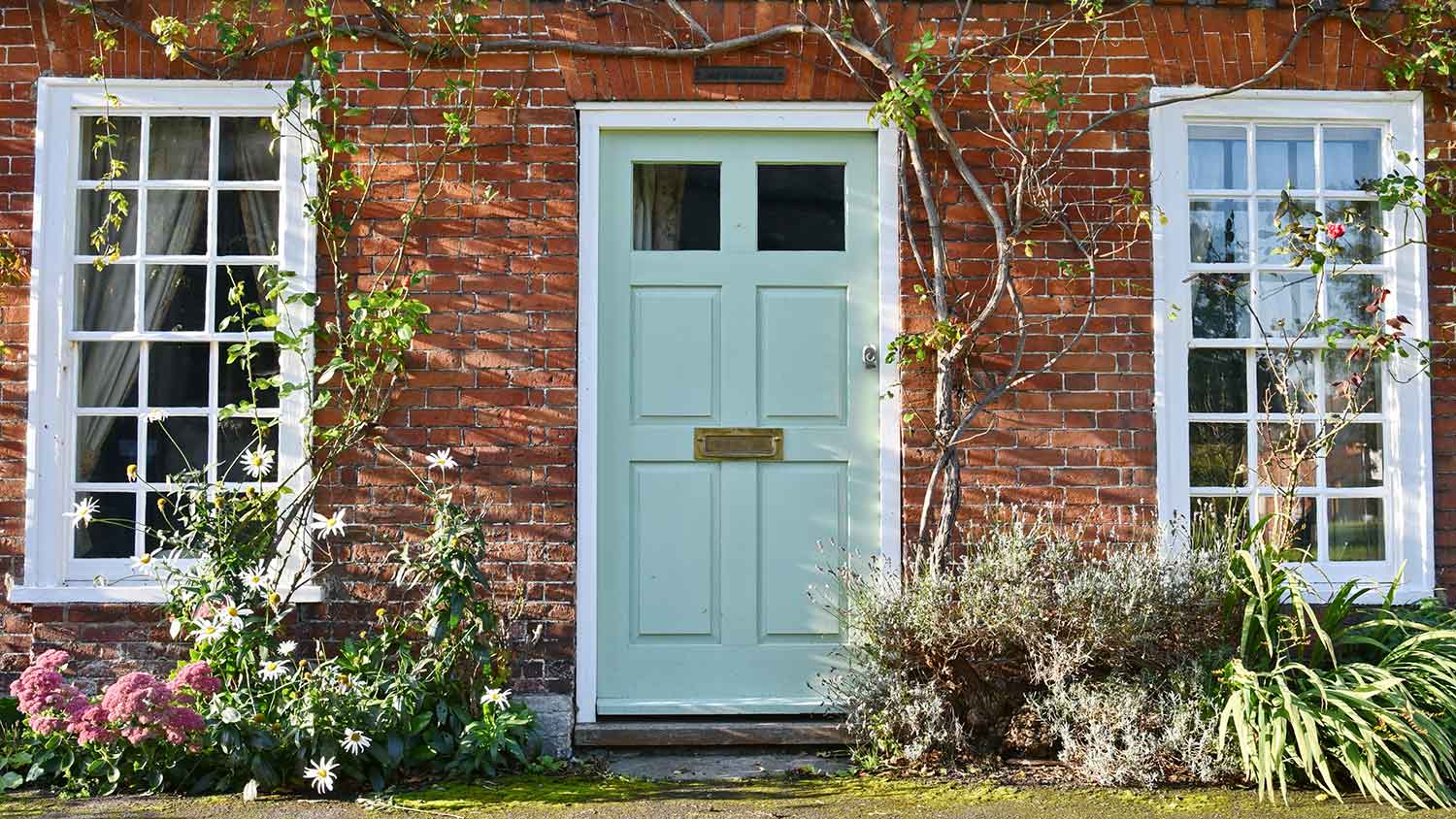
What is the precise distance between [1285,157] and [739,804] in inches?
147

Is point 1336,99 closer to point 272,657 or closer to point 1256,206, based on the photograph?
point 1256,206

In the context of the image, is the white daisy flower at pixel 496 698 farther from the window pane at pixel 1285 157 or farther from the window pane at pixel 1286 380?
the window pane at pixel 1285 157

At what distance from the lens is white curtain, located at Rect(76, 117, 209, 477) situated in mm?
5730

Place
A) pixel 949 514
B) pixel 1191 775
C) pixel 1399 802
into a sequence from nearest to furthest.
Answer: pixel 1399 802 < pixel 1191 775 < pixel 949 514

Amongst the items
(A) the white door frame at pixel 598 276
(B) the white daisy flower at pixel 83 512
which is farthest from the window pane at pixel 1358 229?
(B) the white daisy flower at pixel 83 512

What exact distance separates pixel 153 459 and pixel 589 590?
6.53 feet

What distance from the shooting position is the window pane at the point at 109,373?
5.73 metres

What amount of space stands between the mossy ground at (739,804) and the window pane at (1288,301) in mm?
2116

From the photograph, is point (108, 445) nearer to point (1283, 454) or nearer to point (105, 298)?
point (105, 298)

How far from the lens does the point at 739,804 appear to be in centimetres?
476

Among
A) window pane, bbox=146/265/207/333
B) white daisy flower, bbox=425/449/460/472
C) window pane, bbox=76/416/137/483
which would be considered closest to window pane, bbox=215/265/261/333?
window pane, bbox=146/265/207/333

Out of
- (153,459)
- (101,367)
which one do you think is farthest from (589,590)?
(101,367)

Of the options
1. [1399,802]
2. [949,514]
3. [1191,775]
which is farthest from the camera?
[949,514]

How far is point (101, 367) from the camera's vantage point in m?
5.73
